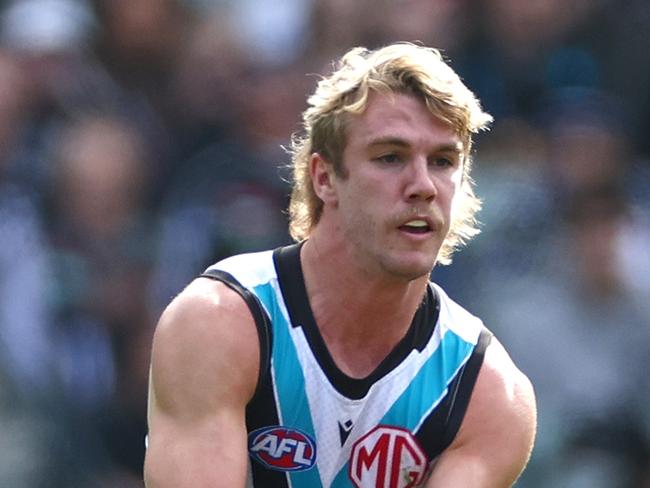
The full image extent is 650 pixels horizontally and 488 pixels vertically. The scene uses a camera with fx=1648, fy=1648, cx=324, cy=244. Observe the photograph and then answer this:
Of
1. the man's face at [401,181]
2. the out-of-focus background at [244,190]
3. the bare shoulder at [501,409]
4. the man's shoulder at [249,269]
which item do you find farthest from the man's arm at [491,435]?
the out-of-focus background at [244,190]

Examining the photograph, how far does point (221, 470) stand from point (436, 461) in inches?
33.5

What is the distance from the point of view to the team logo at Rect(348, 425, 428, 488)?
554 centimetres

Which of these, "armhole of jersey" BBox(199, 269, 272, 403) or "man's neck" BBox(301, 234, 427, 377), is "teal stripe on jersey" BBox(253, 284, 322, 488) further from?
"man's neck" BBox(301, 234, 427, 377)

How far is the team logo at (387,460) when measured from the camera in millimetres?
5535

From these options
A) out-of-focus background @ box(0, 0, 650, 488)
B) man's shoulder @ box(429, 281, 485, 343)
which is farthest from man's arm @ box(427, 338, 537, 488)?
out-of-focus background @ box(0, 0, 650, 488)

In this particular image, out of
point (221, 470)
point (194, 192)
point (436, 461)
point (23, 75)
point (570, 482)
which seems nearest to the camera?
point (221, 470)

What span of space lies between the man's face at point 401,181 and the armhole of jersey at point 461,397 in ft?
1.29

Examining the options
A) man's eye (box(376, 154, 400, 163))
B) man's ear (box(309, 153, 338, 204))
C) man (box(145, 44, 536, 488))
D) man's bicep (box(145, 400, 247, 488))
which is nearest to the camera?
man's bicep (box(145, 400, 247, 488))

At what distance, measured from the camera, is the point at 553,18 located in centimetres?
948

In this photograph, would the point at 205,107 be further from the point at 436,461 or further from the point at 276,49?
the point at 436,461

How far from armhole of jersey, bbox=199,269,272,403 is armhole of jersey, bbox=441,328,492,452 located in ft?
2.17

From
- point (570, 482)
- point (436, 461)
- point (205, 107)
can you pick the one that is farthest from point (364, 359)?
point (205, 107)

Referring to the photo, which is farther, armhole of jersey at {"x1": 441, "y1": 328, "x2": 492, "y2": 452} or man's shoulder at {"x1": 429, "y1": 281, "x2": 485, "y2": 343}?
man's shoulder at {"x1": 429, "y1": 281, "x2": 485, "y2": 343}

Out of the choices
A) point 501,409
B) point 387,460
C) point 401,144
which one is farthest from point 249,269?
point 501,409
